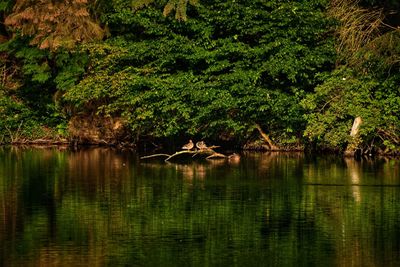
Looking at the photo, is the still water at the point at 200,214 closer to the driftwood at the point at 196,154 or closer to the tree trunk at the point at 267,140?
the driftwood at the point at 196,154

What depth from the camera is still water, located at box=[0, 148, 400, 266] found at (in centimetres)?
1595

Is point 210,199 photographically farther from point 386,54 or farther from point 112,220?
point 386,54

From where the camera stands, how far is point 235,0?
34844mm

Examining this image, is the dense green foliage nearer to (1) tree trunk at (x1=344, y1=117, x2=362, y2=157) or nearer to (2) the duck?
(2) the duck

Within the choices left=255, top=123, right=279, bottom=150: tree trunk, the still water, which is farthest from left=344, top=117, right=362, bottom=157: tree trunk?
left=255, top=123, right=279, bottom=150: tree trunk

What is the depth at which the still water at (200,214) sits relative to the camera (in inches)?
628

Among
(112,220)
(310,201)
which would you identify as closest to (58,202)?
(112,220)

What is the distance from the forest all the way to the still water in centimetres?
336

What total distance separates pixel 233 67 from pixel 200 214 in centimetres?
1558

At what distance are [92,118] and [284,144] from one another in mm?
7346

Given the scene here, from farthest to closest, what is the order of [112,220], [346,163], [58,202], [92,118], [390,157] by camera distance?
[92,118]
[390,157]
[346,163]
[58,202]
[112,220]

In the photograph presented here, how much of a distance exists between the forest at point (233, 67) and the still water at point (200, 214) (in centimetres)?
336

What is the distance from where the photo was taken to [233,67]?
3534 cm

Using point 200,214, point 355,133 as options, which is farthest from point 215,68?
point 200,214
